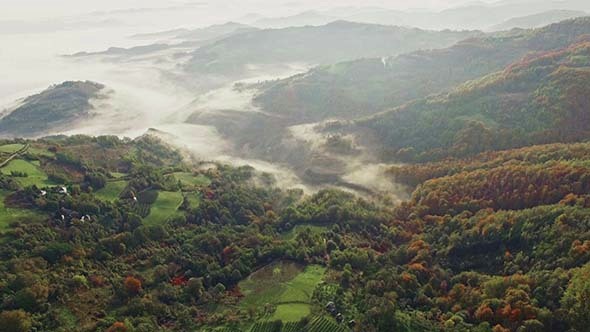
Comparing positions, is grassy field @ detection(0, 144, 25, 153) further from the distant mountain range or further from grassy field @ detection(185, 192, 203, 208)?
the distant mountain range

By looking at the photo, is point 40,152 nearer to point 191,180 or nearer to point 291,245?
point 191,180

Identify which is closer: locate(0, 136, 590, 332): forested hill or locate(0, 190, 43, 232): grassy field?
locate(0, 136, 590, 332): forested hill

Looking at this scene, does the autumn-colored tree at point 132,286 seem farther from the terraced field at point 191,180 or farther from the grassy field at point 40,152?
the grassy field at point 40,152

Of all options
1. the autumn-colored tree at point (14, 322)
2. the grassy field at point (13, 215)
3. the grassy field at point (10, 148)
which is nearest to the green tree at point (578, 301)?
the autumn-colored tree at point (14, 322)

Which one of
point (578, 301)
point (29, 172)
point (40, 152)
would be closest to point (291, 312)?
point (578, 301)

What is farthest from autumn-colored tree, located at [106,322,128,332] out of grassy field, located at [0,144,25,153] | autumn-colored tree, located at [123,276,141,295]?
grassy field, located at [0,144,25,153]

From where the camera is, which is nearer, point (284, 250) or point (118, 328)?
point (118, 328)

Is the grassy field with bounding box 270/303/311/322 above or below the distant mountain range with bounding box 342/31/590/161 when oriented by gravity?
below
